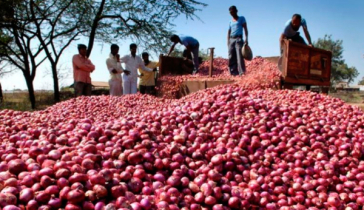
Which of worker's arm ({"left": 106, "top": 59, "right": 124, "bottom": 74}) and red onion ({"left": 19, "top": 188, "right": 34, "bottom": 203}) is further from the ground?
worker's arm ({"left": 106, "top": 59, "right": 124, "bottom": 74})

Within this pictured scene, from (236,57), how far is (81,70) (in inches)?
149

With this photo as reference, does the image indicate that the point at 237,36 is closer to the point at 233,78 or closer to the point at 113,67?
the point at 233,78

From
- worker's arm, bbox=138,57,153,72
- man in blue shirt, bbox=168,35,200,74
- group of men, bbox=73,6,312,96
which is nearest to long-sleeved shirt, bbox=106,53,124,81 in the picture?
group of men, bbox=73,6,312,96

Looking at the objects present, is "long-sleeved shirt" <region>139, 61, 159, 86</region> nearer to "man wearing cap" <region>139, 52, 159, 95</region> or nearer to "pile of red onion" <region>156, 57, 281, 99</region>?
"man wearing cap" <region>139, 52, 159, 95</region>

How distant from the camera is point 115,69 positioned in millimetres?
7426

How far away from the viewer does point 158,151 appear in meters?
2.03

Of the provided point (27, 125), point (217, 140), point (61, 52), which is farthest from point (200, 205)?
point (61, 52)

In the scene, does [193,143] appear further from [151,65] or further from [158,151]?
[151,65]

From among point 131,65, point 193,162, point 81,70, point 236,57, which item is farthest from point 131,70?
point 193,162

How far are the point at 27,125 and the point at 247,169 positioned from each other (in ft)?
7.02

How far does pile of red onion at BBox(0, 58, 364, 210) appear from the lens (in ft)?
5.05

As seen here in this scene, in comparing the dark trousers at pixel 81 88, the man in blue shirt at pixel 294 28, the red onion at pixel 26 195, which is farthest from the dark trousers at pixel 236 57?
the red onion at pixel 26 195

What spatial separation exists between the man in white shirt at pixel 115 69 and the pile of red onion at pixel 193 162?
4.46 meters

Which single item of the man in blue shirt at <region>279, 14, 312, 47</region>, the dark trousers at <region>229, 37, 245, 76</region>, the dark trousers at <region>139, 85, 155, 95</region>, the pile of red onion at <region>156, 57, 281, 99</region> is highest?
the man in blue shirt at <region>279, 14, 312, 47</region>
